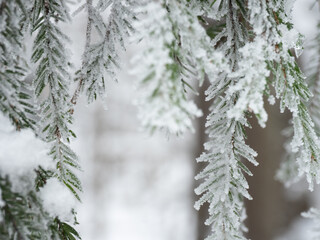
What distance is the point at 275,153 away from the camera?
3.58 metres

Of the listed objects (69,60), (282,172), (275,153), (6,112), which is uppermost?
(275,153)

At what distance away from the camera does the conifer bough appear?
1.24 ft

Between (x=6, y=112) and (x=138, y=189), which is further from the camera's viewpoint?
(x=138, y=189)

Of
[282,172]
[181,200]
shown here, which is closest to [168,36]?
[282,172]

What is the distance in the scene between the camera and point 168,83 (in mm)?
356

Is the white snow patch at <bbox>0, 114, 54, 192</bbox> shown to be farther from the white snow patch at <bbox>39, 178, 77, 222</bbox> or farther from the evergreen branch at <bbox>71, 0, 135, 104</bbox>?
the evergreen branch at <bbox>71, 0, 135, 104</bbox>

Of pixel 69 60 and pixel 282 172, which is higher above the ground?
pixel 282 172

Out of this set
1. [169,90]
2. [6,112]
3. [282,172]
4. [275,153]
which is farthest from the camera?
[275,153]

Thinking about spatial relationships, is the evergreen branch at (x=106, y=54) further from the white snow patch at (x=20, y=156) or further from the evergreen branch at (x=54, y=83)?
the white snow patch at (x=20, y=156)

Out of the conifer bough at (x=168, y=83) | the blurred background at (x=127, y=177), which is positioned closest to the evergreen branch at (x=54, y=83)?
the conifer bough at (x=168, y=83)

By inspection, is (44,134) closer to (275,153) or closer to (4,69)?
(4,69)

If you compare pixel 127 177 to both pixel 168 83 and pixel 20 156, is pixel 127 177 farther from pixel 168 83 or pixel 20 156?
pixel 168 83

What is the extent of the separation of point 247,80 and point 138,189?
22.4 feet

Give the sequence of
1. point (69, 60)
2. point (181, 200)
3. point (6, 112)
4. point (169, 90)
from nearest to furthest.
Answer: point (169, 90) < point (6, 112) < point (69, 60) < point (181, 200)
